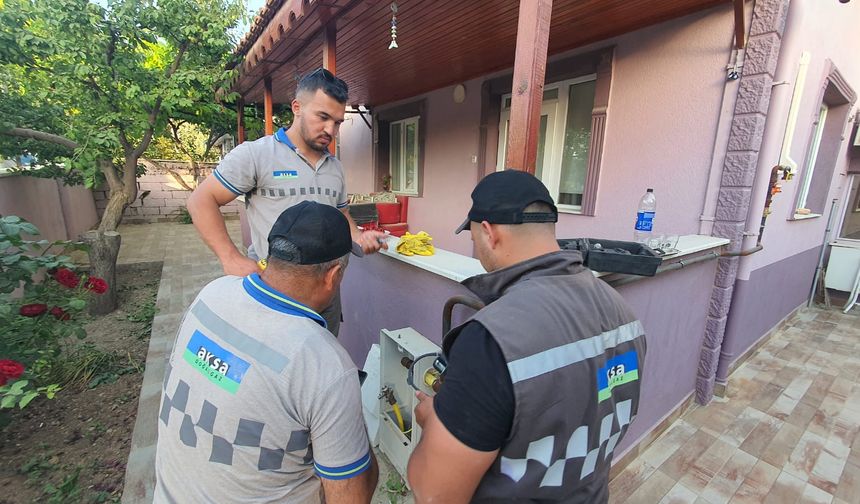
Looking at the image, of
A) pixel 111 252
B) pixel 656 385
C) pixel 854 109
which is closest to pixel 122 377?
pixel 111 252

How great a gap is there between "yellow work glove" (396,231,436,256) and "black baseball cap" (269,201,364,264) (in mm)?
941

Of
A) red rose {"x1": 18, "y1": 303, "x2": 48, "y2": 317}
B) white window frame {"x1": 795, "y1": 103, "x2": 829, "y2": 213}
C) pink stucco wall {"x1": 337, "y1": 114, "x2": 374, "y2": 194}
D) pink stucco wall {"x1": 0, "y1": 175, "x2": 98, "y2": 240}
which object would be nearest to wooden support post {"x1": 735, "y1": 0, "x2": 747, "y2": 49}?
white window frame {"x1": 795, "y1": 103, "x2": 829, "y2": 213}

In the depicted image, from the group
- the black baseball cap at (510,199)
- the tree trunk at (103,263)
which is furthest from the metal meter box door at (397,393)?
the tree trunk at (103,263)

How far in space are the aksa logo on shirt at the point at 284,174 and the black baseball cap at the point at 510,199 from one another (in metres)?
1.20

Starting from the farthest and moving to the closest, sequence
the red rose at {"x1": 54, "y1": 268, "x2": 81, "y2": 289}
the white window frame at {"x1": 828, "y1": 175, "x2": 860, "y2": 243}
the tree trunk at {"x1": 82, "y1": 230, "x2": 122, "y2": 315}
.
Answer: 1. the white window frame at {"x1": 828, "y1": 175, "x2": 860, "y2": 243}
2. the tree trunk at {"x1": 82, "y1": 230, "x2": 122, "y2": 315}
3. the red rose at {"x1": 54, "y1": 268, "x2": 81, "y2": 289}

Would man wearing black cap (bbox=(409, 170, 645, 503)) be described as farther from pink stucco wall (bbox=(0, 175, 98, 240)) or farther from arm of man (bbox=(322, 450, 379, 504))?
pink stucco wall (bbox=(0, 175, 98, 240))

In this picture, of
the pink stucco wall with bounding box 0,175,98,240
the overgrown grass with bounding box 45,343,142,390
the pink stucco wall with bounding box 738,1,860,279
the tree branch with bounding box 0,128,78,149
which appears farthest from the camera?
the pink stucco wall with bounding box 0,175,98,240

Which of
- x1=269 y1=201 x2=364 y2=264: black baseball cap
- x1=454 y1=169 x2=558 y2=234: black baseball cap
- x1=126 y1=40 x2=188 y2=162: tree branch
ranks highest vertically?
x1=126 y1=40 x2=188 y2=162: tree branch

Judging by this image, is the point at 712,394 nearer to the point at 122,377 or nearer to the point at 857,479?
the point at 857,479

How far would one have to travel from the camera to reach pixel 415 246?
1993 mm

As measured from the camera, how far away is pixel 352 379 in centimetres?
93

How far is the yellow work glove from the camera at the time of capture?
1.97 metres

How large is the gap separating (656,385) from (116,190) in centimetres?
684

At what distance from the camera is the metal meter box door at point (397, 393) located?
6.16ft
